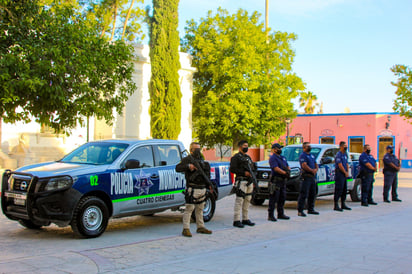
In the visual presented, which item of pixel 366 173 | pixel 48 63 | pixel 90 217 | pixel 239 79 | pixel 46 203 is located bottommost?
pixel 90 217

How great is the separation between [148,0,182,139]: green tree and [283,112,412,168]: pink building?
1826cm

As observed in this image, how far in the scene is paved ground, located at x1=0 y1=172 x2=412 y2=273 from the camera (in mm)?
6621

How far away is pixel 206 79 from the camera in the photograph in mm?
35406

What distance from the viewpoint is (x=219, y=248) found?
8078mm

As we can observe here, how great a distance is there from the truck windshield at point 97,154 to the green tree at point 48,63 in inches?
173

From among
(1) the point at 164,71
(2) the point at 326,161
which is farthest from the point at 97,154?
(1) the point at 164,71

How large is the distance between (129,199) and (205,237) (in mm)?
1661

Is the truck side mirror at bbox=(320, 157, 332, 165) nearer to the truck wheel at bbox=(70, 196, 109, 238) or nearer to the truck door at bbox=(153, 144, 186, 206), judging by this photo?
the truck door at bbox=(153, 144, 186, 206)

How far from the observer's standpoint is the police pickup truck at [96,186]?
8.33 m

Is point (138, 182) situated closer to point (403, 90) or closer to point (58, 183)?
point (58, 183)

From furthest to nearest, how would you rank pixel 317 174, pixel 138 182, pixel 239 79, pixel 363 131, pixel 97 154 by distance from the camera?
pixel 363 131, pixel 239 79, pixel 317 174, pixel 97 154, pixel 138 182

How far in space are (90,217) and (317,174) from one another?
7.67 m

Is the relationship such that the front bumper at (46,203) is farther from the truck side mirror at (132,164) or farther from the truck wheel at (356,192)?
the truck wheel at (356,192)

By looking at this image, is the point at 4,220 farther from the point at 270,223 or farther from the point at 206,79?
Result: the point at 206,79
